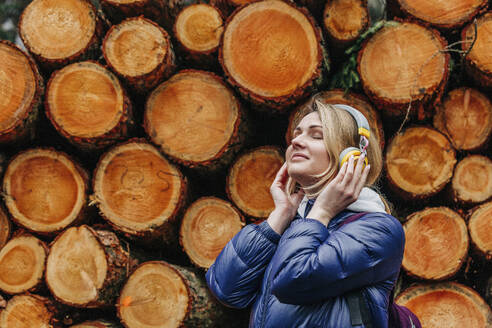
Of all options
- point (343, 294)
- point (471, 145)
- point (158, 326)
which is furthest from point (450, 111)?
point (158, 326)

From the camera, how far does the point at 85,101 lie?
8.16 ft

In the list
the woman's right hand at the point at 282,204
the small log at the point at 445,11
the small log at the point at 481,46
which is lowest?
the woman's right hand at the point at 282,204

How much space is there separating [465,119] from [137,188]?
220 cm

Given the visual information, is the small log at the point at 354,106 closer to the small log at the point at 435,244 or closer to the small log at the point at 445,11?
the small log at the point at 435,244

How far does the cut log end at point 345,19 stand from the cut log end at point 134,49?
110cm

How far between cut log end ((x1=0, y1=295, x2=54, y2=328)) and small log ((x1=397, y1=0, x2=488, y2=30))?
3030 millimetres

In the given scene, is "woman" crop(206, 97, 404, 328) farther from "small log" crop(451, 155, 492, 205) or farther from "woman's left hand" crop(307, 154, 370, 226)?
"small log" crop(451, 155, 492, 205)

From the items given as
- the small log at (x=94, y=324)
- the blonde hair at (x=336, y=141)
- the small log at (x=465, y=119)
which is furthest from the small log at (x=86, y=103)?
the small log at (x=465, y=119)

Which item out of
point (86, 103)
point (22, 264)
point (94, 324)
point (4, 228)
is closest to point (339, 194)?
point (86, 103)

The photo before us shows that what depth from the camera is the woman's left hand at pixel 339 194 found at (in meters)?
1.56

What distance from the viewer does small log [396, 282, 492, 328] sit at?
2312mm

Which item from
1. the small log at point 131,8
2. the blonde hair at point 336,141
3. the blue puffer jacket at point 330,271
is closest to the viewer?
the blue puffer jacket at point 330,271

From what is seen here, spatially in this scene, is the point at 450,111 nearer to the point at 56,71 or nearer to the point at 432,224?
the point at 432,224

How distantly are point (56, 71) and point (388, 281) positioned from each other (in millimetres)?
2351
